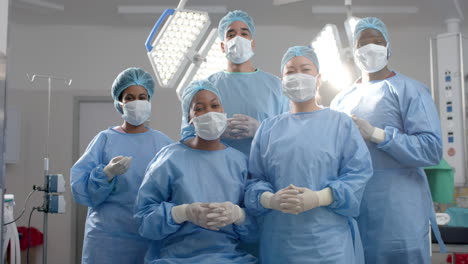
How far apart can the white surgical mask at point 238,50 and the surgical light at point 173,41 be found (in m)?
0.29

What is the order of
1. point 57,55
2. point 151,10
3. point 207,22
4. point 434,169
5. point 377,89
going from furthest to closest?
point 57,55, point 151,10, point 207,22, point 434,169, point 377,89

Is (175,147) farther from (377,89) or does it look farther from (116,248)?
(377,89)

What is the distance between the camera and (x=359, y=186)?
1761 millimetres

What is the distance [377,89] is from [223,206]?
3.00 ft

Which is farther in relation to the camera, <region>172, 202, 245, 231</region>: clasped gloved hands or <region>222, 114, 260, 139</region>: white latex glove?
<region>222, 114, 260, 139</region>: white latex glove

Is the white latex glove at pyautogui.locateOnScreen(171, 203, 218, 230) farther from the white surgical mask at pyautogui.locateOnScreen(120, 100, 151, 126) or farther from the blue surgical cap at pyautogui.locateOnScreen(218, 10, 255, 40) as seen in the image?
the blue surgical cap at pyautogui.locateOnScreen(218, 10, 255, 40)

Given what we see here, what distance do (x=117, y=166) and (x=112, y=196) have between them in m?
0.22

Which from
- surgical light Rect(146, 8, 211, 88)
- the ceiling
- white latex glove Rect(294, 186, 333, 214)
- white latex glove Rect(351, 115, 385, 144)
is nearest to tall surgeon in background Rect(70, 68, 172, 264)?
surgical light Rect(146, 8, 211, 88)

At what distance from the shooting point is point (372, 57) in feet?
7.22

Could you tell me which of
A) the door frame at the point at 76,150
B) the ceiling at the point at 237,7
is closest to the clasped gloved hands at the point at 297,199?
the ceiling at the point at 237,7

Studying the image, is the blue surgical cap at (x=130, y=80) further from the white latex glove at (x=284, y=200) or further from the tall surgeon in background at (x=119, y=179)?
the white latex glove at (x=284, y=200)

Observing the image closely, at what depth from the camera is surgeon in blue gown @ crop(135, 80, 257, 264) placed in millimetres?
1789

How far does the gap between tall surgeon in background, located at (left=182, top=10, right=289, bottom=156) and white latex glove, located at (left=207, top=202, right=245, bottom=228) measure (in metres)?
0.47

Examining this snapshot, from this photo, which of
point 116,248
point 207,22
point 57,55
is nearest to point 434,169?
point 207,22
